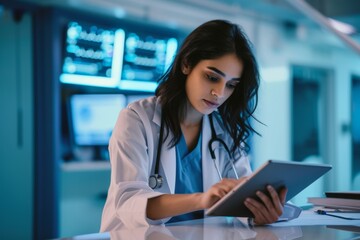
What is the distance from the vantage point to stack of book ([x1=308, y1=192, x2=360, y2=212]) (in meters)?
1.39

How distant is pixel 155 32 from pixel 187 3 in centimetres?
43

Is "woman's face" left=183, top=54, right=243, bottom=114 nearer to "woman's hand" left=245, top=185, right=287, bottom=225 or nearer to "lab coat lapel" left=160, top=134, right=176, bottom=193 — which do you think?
"lab coat lapel" left=160, top=134, right=176, bottom=193

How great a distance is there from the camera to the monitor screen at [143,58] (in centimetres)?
364

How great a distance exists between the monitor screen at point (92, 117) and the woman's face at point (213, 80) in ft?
6.79

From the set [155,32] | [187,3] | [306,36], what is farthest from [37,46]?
[306,36]

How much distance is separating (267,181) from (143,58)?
9.08 ft

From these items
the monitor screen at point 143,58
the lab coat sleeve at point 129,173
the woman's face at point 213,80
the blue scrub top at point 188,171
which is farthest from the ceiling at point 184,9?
the lab coat sleeve at point 129,173

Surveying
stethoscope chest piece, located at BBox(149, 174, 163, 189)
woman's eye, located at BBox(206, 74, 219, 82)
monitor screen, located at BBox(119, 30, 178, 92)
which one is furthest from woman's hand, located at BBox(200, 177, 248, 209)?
monitor screen, located at BBox(119, 30, 178, 92)

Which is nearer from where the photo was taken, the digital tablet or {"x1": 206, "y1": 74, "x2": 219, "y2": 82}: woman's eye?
the digital tablet

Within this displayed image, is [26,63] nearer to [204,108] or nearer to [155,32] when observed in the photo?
[155,32]

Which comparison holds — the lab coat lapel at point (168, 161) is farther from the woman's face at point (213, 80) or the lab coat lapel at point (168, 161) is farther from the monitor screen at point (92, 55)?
the monitor screen at point (92, 55)

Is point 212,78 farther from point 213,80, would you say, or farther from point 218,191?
point 218,191

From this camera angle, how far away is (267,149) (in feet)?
16.1

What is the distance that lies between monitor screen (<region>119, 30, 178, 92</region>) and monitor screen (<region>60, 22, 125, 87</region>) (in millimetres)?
63
